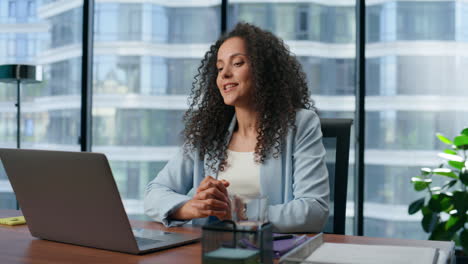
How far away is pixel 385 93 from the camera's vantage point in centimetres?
397

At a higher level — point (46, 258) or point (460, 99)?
point (460, 99)

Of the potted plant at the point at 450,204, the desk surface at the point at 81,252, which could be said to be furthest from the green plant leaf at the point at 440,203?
the desk surface at the point at 81,252

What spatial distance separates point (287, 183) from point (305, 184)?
0.35 ft

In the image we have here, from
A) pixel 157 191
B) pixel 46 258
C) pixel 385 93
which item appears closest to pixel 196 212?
pixel 157 191

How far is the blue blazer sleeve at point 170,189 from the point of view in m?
1.48

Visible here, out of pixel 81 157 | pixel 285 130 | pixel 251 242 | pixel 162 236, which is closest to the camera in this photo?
pixel 251 242

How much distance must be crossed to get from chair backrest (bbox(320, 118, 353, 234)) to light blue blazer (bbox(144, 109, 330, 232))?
87 millimetres

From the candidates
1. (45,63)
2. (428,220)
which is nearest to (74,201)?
(428,220)

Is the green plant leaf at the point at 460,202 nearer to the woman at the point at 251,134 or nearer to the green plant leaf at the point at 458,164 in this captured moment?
the green plant leaf at the point at 458,164

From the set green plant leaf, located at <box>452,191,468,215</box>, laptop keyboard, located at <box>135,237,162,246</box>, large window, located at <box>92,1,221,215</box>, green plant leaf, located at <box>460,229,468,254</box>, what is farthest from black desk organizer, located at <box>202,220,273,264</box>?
large window, located at <box>92,1,221,215</box>

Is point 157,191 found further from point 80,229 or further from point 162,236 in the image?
point 80,229

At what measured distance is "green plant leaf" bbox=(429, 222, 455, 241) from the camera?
3.41m

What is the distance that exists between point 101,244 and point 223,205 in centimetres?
35

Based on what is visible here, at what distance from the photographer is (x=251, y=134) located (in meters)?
1.87
